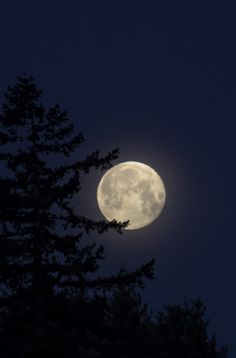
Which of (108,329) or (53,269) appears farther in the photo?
(108,329)

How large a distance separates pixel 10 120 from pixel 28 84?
126 centimetres

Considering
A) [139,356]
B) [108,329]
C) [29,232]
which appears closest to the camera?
[29,232]

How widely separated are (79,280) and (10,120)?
5.22 m

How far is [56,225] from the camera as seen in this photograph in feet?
62.7

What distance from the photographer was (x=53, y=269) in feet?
58.4

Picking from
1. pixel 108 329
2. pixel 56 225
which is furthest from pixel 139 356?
pixel 56 225

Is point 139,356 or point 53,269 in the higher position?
point 139,356

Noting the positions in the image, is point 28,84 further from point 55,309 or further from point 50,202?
point 55,309

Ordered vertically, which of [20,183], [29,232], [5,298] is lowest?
[5,298]

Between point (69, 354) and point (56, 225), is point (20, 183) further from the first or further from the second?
point (69, 354)

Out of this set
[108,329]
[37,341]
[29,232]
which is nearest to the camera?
[37,341]

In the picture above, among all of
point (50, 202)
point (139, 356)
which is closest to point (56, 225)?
point (50, 202)

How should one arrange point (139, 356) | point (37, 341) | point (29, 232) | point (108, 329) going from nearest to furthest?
Answer: point (37, 341)
point (29, 232)
point (108, 329)
point (139, 356)

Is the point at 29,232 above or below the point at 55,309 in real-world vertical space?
above
